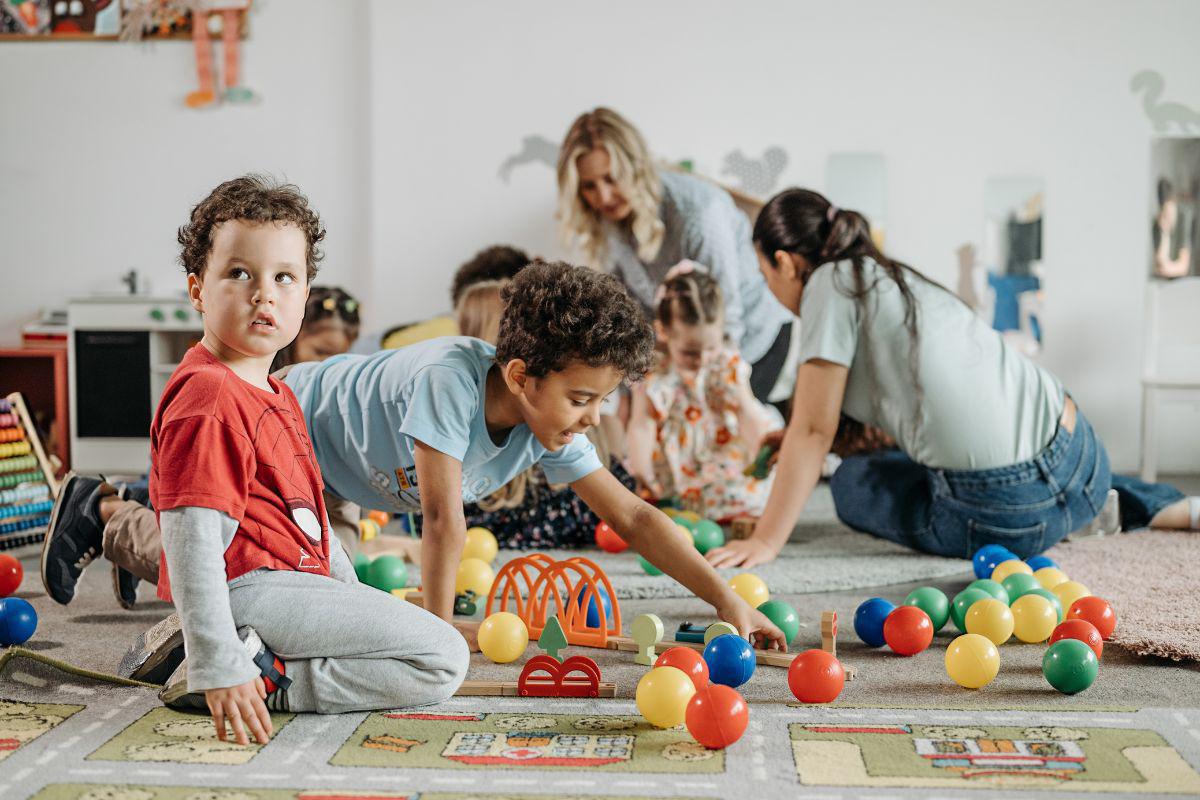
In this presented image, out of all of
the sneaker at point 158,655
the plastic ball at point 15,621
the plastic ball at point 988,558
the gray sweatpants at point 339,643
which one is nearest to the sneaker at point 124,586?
the plastic ball at point 15,621

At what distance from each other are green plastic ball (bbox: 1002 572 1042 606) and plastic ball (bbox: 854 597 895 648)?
0.97 ft

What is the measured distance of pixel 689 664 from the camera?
5.23ft

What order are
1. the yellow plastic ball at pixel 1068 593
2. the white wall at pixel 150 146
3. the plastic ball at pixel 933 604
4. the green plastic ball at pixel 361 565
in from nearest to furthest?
the plastic ball at pixel 933 604 < the yellow plastic ball at pixel 1068 593 < the green plastic ball at pixel 361 565 < the white wall at pixel 150 146

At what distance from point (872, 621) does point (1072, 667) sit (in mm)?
346

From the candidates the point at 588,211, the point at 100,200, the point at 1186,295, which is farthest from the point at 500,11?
the point at 1186,295

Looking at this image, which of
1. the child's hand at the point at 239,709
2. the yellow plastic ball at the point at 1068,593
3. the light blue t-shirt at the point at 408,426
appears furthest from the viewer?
the yellow plastic ball at the point at 1068,593

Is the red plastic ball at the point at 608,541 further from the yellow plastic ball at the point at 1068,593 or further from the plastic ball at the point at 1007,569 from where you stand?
the yellow plastic ball at the point at 1068,593

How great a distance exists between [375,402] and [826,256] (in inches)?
47.0

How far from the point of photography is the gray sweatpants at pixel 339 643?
1.52m

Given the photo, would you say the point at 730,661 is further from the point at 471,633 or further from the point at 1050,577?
the point at 1050,577

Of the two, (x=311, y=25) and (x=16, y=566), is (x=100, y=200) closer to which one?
(x=311, y=25)

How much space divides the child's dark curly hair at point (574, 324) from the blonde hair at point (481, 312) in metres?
1.02

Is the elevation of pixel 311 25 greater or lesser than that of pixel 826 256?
greater

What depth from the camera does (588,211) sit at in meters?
4.04
